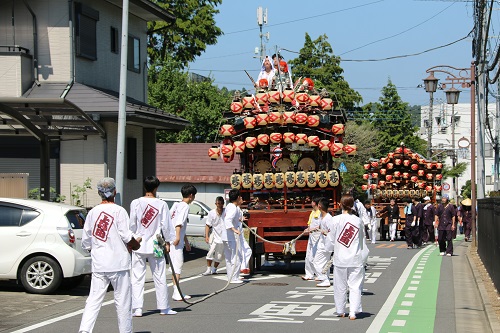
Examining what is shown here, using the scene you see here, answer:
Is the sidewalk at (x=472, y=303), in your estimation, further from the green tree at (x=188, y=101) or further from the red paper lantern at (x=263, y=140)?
the green tree at (x=188, y=101)

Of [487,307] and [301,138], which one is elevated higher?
[301,138]

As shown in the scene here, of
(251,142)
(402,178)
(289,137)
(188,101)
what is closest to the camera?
(289,137)

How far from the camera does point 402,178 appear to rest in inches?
1465

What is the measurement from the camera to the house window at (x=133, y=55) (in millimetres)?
25969

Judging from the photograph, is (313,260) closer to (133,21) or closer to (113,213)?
(113,213)

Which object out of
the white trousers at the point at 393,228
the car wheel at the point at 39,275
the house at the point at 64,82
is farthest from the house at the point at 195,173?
the car wheel at the point at 39,275

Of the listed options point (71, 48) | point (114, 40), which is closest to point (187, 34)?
point (114, 40)

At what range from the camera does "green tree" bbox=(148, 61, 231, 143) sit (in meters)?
45.9

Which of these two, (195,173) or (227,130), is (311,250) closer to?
(227,130)

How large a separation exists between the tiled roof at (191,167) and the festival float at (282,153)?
20.6 meters

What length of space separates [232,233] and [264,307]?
4.37 meters

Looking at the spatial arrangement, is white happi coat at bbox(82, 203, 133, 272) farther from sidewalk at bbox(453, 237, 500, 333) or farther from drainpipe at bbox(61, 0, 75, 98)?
drainpipe at bbox(61, 0, 75, 98)

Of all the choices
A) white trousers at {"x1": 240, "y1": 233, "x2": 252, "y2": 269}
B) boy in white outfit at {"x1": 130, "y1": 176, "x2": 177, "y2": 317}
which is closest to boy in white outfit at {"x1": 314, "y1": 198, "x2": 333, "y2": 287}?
white trousers at {"x1": 240, "y1": 233, "x2": 252, "y2": 269}

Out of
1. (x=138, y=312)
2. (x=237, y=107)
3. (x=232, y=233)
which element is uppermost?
(x=237, y=107)
